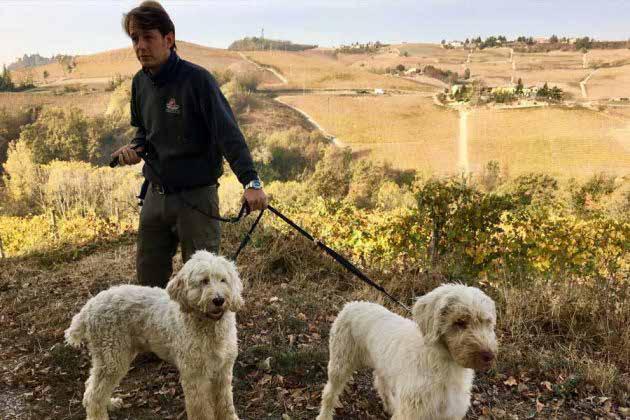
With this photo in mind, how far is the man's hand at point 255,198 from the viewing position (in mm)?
3283

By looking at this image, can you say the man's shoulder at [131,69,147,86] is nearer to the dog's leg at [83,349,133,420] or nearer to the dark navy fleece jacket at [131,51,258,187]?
the dark navy fleece jacket at [131,51,258,187]

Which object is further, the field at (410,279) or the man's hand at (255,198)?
the field at (410,279)

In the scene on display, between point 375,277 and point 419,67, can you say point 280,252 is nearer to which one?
point 375,277

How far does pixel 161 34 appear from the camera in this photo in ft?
11.2

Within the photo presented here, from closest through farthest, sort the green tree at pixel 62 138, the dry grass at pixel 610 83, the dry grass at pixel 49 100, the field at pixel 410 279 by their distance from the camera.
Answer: the field at pixel 410 279
the dry grass at pixel 610 83
the green tree at pixel 62 138
the dry grass at pixel 49 100

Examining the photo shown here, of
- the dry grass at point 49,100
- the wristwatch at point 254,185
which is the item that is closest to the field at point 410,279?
the wristwatch at point 254,185

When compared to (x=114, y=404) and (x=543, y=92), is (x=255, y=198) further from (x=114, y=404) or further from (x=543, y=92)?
(x=543, y=92)

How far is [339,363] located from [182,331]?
3.68 ft

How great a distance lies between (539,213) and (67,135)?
2401cm

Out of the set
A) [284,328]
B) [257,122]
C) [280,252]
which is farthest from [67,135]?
[284,328]

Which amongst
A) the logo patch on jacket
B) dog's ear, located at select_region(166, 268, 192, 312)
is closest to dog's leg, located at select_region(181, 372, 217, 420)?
dog's ear, located at select_region(166, 268, 192, 312)

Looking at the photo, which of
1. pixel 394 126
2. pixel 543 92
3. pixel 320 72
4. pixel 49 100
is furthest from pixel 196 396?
pixel 49 100

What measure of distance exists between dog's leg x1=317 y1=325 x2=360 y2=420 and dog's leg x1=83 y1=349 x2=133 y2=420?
1531mm

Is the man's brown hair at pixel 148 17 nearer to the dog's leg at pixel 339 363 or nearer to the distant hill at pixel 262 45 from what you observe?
the dog's leg at pixel 339 363
